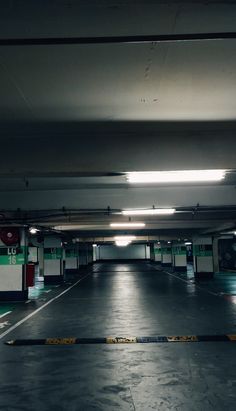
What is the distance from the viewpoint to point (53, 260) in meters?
27.7

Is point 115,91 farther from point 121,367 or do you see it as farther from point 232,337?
point 232,337

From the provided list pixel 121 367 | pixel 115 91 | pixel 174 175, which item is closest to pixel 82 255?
pixel 121 367

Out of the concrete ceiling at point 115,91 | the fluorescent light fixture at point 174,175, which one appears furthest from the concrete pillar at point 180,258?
the concrete ceiling at point 115,91

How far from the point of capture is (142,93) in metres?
4.19

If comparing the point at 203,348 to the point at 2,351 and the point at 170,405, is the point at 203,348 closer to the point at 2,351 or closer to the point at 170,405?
the point at 170,405

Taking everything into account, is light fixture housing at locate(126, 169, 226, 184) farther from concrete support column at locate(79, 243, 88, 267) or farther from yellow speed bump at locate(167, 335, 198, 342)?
concrete support column at locate(79, 243, 88, 267)

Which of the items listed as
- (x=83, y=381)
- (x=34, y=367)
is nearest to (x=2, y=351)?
(x=34, y=367)

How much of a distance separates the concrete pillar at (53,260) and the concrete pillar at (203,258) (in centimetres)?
1023

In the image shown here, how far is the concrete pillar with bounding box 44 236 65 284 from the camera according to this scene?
27.5 metres

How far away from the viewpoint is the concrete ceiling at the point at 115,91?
267cm

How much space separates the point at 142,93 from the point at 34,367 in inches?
206

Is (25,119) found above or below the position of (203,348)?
above

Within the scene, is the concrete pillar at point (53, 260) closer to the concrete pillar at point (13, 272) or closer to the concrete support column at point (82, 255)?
the concrete pillar at point (13, 272)

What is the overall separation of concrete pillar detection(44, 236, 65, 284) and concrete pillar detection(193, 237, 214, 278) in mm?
10230
